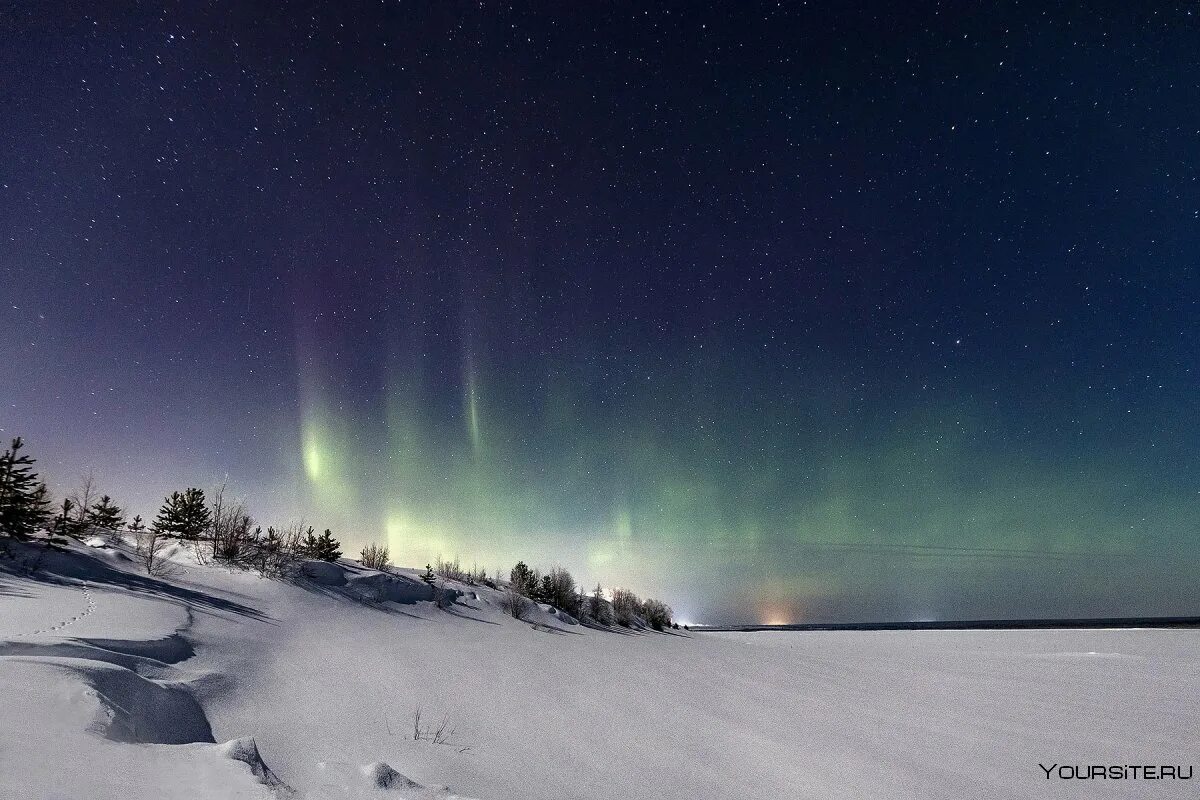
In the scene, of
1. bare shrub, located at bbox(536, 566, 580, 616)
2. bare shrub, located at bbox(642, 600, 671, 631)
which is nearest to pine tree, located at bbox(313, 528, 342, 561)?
bare shrub, located at bbox(536, 566, 580, 616)

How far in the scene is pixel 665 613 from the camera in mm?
25406

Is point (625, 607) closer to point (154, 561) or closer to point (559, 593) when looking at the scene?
point (559, 593)

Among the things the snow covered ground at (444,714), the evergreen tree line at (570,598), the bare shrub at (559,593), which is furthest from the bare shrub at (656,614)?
the snow covered ground at (444,714)

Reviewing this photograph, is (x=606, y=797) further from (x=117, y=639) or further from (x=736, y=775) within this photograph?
(x=117, y=639)

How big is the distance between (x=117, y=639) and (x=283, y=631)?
8.30 ft

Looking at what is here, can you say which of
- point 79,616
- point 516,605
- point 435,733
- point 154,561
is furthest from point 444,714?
point 516,605

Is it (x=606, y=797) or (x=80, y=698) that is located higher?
(x=80, y=698)

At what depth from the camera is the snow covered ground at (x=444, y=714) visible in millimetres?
2609

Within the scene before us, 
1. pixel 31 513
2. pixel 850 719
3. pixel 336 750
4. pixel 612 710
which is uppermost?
pixel 31 513

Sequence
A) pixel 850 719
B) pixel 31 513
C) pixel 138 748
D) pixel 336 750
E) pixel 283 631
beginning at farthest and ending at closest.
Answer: pixel 31 513
pixel 283 631
pixel 850 719
pixel 336 750
pixel 138 748

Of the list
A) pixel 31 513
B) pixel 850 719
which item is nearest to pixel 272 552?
pixel 31 513

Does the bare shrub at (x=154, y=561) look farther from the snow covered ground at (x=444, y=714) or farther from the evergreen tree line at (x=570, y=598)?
the evergreen tree line at (x=570, y=598)

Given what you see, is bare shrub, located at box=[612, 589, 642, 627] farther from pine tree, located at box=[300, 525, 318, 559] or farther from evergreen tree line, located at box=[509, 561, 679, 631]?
pine tree, located at box=[300, 525, 318, 559]

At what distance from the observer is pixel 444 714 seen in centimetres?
446
